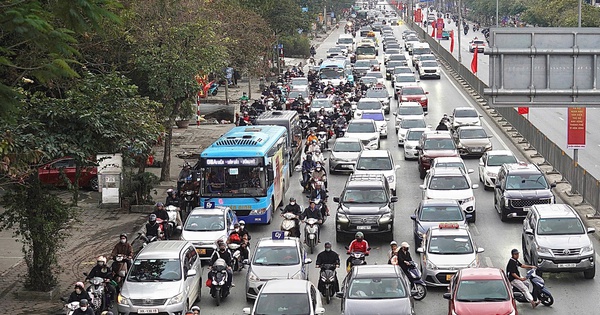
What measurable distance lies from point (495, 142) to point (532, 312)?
26167 millimetres

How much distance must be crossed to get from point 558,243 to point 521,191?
21.4 feet

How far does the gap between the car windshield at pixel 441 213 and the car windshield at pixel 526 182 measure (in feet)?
13.6

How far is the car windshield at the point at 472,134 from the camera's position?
4328 cm

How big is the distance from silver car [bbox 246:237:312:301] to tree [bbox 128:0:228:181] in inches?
529

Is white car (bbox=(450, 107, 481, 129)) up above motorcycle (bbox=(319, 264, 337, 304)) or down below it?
above

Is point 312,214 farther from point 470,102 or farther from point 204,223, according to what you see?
point 470,102

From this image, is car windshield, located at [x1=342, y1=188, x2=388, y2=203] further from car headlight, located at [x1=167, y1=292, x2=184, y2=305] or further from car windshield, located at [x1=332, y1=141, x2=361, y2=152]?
car windshield, located at [x1=332, y1=141, x2=361, y2=152]

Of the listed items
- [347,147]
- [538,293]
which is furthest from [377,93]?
[538,293]

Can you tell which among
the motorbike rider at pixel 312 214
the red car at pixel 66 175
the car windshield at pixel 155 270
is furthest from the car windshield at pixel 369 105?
the car windshield at pixel 155 270

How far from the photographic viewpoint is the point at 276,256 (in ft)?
77.4

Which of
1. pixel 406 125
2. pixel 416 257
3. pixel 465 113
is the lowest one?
pixel 416 257

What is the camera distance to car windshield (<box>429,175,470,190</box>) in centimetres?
3178

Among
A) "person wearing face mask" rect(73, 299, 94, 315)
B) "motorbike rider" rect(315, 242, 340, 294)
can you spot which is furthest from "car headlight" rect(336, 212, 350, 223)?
"person wearing face mask" rect(73, 299, 94, 315)

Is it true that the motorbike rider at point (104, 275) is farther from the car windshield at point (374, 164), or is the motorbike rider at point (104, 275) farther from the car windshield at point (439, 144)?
the car windshield at point (439, 144)
